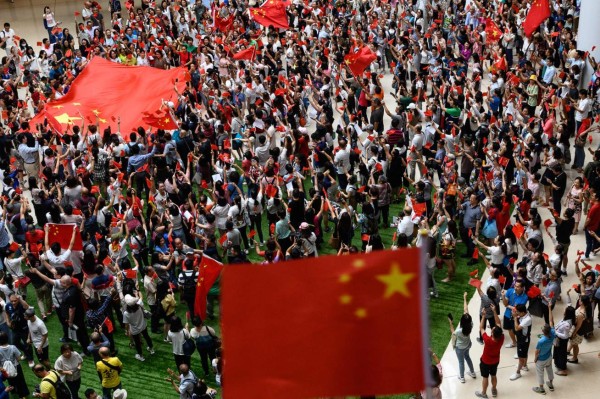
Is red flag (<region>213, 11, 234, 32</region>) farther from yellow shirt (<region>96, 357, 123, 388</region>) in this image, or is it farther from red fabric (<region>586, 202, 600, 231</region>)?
yellow shirt (<region>96, 357, 123, 388</region>)

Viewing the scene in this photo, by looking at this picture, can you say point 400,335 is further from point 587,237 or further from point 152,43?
point 152,43

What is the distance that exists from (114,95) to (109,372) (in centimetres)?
1053

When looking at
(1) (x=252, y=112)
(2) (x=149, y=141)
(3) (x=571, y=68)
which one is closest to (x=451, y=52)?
(3) (x=571, y=68)

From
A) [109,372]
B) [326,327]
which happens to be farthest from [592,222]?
[326,327]

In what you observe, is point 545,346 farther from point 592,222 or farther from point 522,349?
point 592,222

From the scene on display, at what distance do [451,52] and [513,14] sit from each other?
365 cm

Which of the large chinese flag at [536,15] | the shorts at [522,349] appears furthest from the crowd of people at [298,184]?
the large chinese flag at [536,15]

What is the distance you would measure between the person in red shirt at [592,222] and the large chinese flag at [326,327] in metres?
8.52

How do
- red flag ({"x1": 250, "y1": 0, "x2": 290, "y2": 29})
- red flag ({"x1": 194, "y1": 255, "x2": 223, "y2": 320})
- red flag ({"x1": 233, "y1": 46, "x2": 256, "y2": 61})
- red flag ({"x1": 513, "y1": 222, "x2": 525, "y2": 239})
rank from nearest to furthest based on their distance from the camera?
red flag ({"x1": 194, "y1": 255, "x2": 223, "y2": 320}) < red flag ({"x1": 513, "y1": 222, "x2": 525, "y2": 239}) < red flag ({"x1": 233, "y1": 46, "x2": 256, "y2": 61}) < red flag ({"x1": 250, "y1": 0, "x2": 290, "y2": 29})

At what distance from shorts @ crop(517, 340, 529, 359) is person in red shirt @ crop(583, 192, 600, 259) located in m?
3.02

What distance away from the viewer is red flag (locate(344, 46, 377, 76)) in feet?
61.3

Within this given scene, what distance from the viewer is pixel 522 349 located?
440 inches

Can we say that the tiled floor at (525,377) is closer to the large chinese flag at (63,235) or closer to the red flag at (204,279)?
the red flag at (204,279)

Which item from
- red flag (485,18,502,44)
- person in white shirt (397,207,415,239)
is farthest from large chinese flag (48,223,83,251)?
red flag (485,18,502,44)
